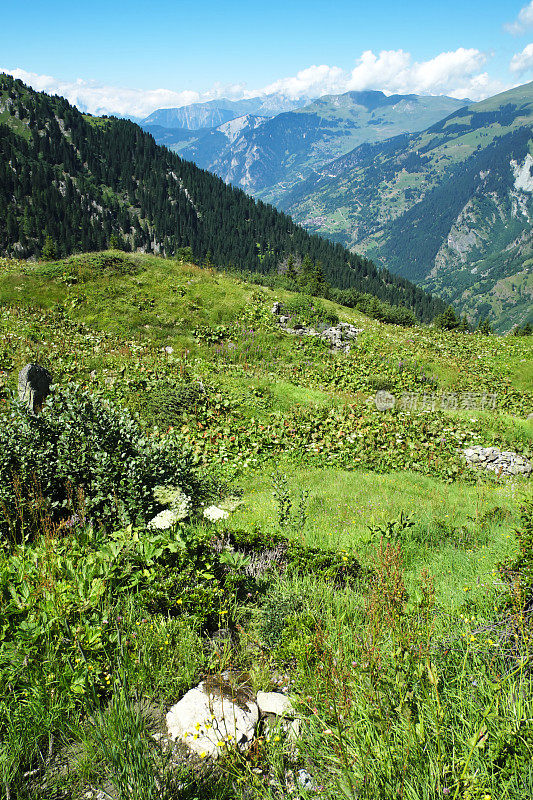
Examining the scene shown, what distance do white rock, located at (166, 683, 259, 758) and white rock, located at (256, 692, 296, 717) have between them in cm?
9

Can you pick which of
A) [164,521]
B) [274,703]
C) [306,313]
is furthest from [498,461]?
[306,313]

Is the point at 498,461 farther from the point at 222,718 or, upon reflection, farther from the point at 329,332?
the point at 329,332

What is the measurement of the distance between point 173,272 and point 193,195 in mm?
132782

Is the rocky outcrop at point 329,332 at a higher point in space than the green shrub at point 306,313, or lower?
lower

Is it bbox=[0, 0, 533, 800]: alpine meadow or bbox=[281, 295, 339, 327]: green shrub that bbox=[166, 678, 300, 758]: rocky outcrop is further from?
bbox=[281, 295, 339, 327]: green shrub

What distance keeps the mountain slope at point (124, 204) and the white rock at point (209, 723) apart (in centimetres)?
11499

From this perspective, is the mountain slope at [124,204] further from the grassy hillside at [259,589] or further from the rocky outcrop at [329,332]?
the grassy hillside at [259,589]

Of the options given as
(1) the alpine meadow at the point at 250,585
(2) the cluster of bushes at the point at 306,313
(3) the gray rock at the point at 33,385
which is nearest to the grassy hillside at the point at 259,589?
(1) the alpine meadow at the point at 250,585

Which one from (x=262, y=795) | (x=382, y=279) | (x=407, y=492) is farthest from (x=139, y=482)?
(x=382, y=279)

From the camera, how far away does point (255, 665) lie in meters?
3.48

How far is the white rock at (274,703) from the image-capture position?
299 cm

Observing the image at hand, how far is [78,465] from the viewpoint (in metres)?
6.05

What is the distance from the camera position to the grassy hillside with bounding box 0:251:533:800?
2.35m

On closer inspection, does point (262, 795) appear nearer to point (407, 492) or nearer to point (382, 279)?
point (407, 492)
